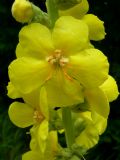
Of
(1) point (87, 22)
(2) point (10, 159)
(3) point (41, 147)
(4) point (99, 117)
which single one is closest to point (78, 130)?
(4) point (99, 117)

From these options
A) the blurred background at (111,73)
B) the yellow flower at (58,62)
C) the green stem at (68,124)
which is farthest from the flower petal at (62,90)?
the blurred background at (111,73)

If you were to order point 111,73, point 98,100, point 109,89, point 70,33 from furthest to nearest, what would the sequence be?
point 111,73
point 109,89
point 98,100
point 70,33

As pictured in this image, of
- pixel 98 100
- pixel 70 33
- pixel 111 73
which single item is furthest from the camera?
pixel 111 73

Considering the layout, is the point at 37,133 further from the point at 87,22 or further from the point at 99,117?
the point at 87,22

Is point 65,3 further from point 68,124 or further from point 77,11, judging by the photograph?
point 68,124

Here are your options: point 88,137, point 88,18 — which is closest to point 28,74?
point 88,18

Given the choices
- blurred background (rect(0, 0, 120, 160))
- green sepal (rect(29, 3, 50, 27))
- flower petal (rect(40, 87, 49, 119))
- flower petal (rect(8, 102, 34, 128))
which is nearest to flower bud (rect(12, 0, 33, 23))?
green sepal (rect(29, 3, 50, 27))
